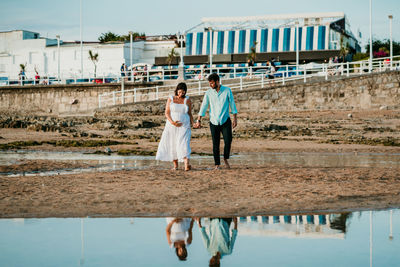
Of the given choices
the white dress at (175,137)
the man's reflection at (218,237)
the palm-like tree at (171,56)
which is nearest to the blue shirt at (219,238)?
the man's reflection at (218,237)

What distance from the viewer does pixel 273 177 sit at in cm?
930

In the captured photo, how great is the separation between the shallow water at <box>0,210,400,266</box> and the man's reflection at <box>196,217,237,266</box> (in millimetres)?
52

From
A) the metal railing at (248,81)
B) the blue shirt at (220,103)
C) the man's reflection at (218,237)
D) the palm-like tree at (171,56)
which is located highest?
the palm-like tree at (171,56)

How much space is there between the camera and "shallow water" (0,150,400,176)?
39.3 feet

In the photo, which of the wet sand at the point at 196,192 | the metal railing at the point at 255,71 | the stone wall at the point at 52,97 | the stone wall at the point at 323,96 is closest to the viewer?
the wet sand at the point at 196,192

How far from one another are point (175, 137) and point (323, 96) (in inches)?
975

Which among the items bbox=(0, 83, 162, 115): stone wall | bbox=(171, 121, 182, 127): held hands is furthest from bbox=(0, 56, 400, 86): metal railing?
bbox=(171, 121, 182, 127): held hands

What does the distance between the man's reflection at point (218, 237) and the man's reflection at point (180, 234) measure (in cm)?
12

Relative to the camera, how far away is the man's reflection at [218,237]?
4.73m

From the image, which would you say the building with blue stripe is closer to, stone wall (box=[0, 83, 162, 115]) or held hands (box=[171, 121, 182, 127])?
stone wall (box=[0, 83, 162, 115])

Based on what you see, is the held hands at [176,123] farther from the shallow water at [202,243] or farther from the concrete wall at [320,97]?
the concrete wall at [320,97]

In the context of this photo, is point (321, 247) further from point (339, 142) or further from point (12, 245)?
point (339, 142)

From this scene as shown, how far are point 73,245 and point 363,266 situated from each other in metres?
2.19

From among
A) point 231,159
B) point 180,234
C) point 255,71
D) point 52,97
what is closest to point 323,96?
point 255,71
